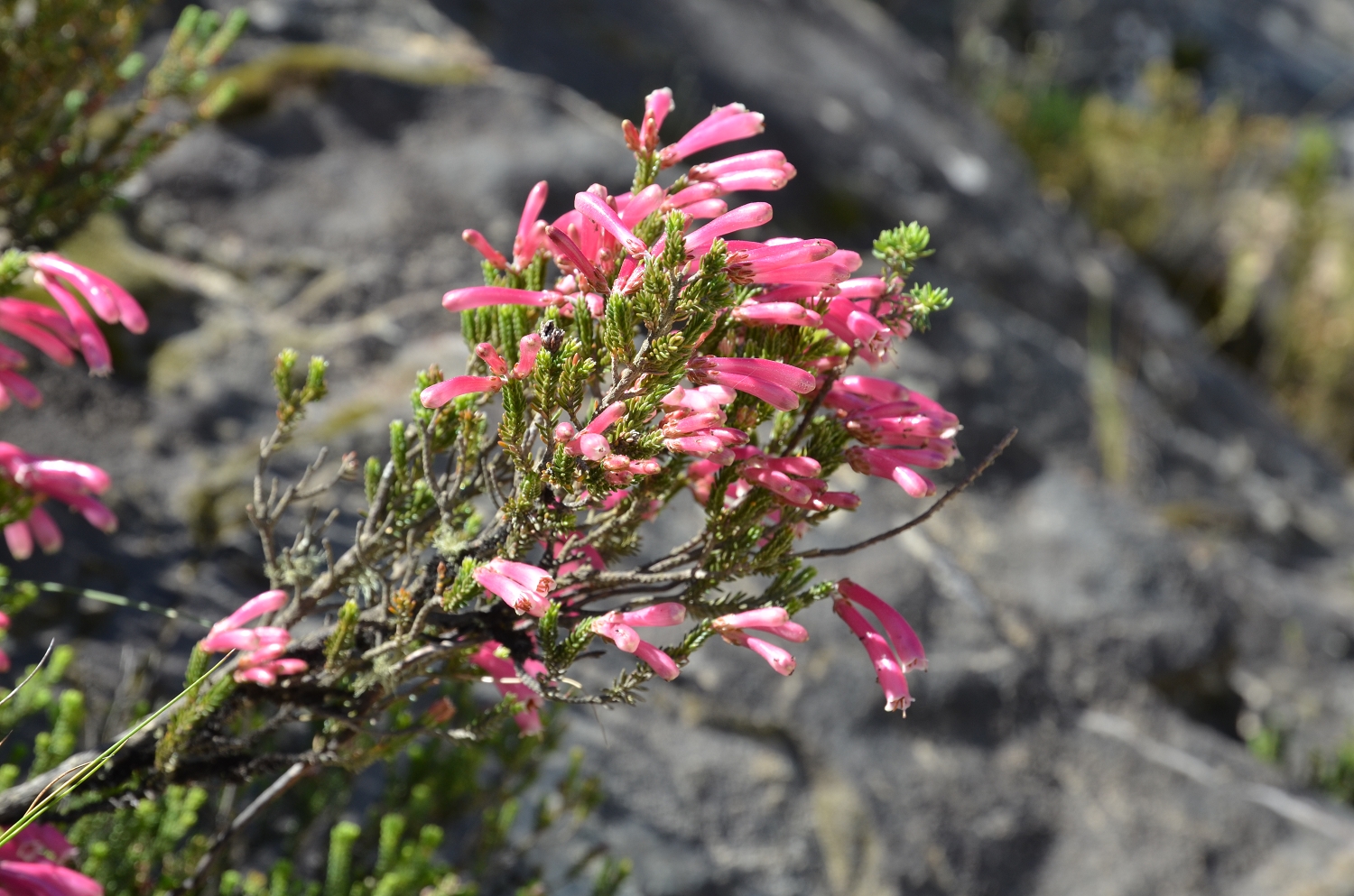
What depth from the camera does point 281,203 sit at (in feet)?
13.6

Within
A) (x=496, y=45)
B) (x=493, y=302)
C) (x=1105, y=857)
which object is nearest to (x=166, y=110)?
(x=496, y=45)

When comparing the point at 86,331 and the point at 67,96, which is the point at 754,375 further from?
the point at 67,96

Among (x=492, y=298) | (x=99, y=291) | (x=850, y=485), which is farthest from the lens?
(x=850, y=485)

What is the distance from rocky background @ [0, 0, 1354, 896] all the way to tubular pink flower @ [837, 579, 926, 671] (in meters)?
1.50

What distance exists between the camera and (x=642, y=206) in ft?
4.80

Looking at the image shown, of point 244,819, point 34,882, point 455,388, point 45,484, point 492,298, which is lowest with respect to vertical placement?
point 244,819

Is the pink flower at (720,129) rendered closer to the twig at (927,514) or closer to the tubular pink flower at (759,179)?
the tubular pink flower at (759,179)

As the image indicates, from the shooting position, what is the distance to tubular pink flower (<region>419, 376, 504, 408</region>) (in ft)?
4.86

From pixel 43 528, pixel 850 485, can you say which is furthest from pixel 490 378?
pixel 850 485

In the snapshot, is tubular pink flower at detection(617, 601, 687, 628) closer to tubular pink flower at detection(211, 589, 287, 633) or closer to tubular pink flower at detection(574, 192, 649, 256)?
tubular pink flower at detection(574, 192, 649, 256)

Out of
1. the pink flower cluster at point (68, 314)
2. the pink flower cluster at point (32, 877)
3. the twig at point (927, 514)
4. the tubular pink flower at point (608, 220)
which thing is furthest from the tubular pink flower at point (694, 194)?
the pink flower cluster at point (32, 877)

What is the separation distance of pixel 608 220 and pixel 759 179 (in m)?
0.26

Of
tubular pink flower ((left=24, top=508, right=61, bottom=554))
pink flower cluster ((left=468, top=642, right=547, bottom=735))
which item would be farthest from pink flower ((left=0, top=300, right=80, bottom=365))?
pink flower cluster ((left=468, top=642, right=547, bottom=735))

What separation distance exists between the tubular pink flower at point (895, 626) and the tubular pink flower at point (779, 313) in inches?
18.1
